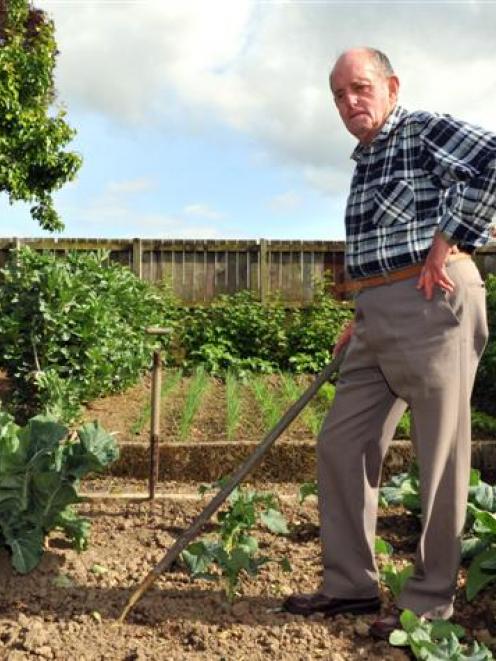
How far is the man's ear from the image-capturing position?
10.5ft

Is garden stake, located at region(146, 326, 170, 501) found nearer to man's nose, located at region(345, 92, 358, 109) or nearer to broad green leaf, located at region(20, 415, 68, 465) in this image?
broad green leaf, located at region(20, 415, 68, 465)

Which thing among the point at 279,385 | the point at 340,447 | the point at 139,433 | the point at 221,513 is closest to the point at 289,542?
the point at 221,513

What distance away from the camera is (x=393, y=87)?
3225 millimetres

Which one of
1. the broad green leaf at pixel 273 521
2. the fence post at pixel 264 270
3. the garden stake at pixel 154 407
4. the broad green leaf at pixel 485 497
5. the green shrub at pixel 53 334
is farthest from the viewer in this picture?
the fence post at pixel 264 270

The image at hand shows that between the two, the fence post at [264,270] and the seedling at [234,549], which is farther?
the fence post at [264,270]

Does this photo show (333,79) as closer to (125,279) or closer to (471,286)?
(471,286)

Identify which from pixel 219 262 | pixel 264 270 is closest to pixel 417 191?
pixel 264 270

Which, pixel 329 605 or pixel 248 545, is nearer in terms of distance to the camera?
pixel 329 605

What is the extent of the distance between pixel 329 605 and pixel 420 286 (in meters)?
1.30

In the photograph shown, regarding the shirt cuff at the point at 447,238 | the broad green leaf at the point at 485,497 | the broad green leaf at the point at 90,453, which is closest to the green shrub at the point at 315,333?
the broad green leaf at the point at 485,497

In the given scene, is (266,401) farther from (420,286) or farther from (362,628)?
(420,286)

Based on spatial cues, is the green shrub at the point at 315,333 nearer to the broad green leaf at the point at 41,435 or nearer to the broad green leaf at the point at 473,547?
the broad green leaf at the point at 473,547

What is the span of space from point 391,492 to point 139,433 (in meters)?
2.91

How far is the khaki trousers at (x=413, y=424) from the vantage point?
3.02 m
